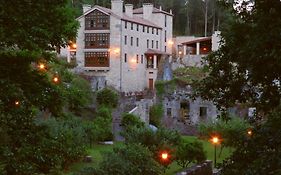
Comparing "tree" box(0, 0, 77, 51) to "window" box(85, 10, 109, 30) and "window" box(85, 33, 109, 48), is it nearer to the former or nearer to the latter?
"window" box(85, 10, 109, 30)

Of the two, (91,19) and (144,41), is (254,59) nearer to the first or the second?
(91,19)

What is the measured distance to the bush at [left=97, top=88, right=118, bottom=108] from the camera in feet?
190

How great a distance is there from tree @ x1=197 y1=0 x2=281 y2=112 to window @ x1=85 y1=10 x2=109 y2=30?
50209 mm

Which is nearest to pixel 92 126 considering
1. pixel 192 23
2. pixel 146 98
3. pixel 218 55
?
pixel 146 98

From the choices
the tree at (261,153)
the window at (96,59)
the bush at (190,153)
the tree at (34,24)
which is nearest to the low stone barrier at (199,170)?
the tree at (261,153)

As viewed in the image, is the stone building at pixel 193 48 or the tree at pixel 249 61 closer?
the tree at pixel 249 61

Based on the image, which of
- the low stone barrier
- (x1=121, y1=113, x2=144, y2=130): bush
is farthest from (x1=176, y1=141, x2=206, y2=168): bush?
(x1=121, y1=113, x2=144, y2=130): bush

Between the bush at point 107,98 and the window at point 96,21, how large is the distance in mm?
10540

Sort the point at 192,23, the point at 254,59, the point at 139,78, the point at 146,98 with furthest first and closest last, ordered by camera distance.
Result: the point at 192,23, the point at 139,78, the point at 146,98, the point at 254,59

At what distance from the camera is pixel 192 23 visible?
96.6 meters

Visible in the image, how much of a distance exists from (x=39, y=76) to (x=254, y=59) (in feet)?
19.7

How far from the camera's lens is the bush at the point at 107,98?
57.8 metres

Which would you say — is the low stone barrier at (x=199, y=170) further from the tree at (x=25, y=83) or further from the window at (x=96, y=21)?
the window at (x=96, y=21)

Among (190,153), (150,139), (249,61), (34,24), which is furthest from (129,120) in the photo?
(249,61)
